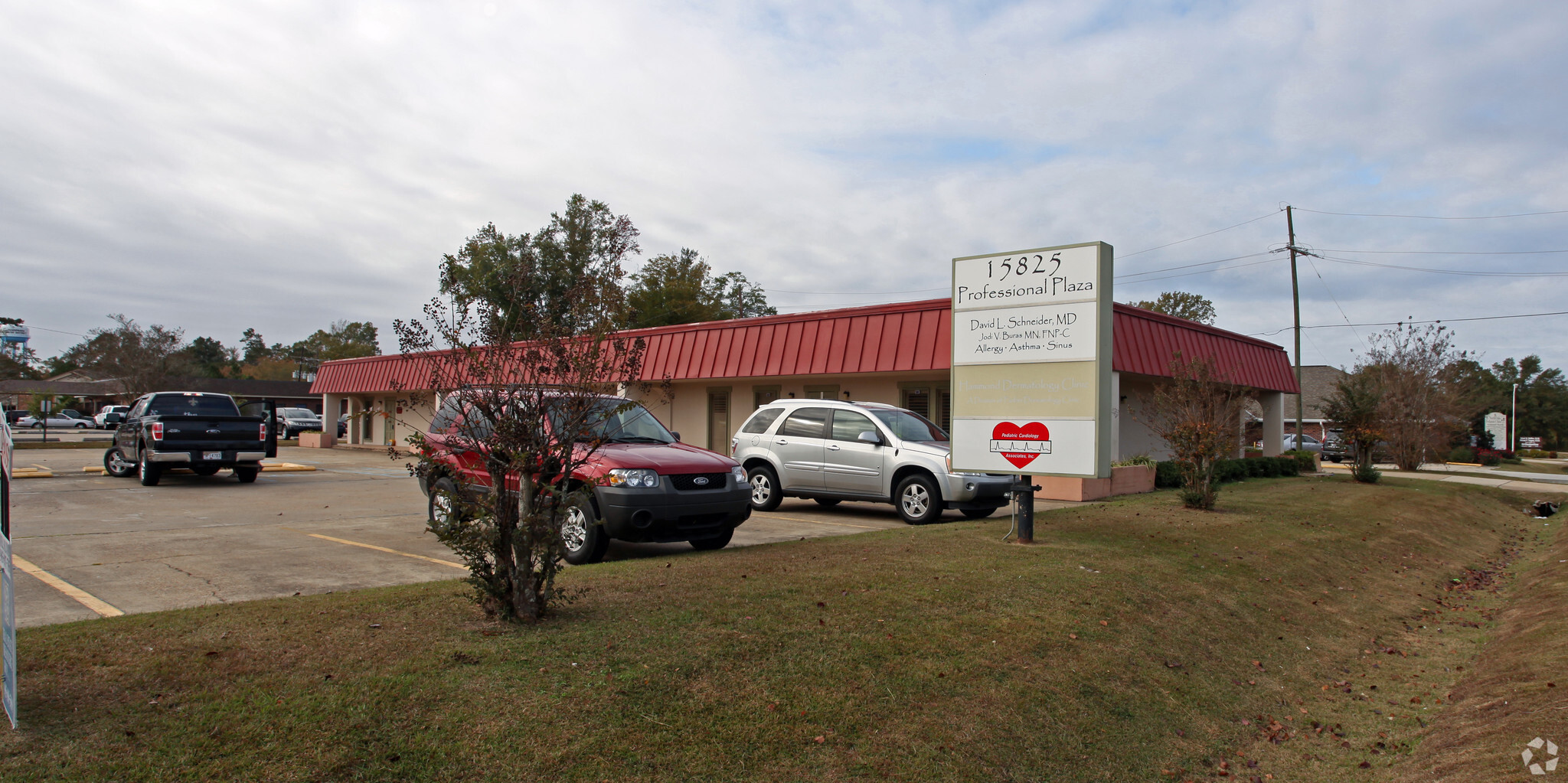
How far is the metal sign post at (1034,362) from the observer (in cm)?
969

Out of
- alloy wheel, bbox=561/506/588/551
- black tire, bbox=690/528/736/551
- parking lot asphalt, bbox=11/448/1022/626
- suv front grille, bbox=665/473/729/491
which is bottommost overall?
parking lot asphalt, bbox=11/448/1022/626

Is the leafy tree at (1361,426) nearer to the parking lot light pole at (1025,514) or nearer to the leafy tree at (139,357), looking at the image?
the parking lot light pole at (1025,514)

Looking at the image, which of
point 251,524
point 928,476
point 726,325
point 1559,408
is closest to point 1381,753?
point 928,476

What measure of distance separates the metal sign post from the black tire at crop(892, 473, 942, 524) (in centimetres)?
164

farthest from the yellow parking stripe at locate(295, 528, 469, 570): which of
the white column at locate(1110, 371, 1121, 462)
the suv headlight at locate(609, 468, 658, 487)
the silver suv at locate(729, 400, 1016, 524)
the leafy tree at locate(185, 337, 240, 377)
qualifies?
the leafy tree at locate(185, 337, 240, 377)

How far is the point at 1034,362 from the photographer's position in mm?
10125

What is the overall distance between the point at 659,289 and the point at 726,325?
32.1 metres

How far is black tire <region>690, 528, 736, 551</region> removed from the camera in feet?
28.6

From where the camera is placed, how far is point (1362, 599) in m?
9.95

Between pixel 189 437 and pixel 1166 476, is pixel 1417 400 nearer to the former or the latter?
pixel 1166 476

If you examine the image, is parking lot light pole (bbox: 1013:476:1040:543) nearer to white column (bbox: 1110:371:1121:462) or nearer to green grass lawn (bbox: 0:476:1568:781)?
green grass lawn (bbox: 0:476:1568:781)

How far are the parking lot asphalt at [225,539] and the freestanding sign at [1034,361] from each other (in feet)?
7.54

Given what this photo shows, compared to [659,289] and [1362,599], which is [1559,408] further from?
[1362,599]

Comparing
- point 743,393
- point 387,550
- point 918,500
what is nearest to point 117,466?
point 387,550
